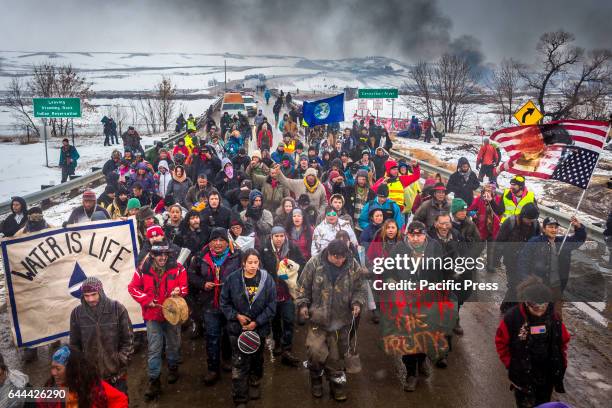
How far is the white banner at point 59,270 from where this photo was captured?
556cm

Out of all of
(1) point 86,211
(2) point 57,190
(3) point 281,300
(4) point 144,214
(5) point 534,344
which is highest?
(4) point 144,214

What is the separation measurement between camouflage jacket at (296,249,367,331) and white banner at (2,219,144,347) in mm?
2496

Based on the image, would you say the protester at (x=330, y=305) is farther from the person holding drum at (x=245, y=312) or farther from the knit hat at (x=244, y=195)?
the knit hat at (x=244, y=195)

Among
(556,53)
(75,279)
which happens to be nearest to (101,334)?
(75,279)

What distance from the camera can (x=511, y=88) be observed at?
36.9 m

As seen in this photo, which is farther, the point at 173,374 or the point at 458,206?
the point at 458,206

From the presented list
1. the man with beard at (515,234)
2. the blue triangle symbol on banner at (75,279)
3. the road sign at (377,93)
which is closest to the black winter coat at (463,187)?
the man with beard at (515,234)

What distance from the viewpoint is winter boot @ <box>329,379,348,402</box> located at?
486cm

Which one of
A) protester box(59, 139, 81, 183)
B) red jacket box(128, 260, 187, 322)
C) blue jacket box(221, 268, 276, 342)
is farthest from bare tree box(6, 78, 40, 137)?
blue jacket box(221, 268, 276, 342)

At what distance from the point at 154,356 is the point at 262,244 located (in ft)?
7.04

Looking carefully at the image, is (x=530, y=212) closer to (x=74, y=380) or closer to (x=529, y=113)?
(x=74, y=380)

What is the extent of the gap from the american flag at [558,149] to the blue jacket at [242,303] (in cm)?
432

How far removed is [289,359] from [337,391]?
2.96ft

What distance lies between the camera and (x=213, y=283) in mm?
5223
